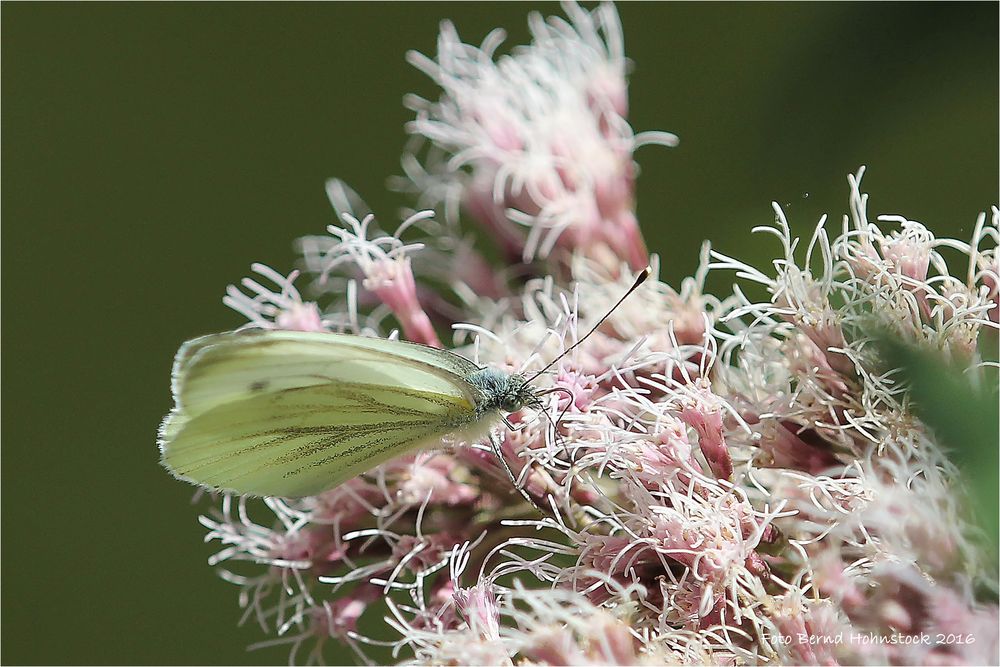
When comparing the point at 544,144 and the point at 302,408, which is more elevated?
the point at 544,144

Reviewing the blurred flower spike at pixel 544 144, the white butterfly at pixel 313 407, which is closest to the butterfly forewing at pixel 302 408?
the white butterfly at pixel 313 407

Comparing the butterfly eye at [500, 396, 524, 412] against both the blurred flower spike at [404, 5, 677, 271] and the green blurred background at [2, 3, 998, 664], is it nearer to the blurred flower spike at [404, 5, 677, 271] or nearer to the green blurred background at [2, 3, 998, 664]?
the blurred flower spike at [404, 5, 677, 271]

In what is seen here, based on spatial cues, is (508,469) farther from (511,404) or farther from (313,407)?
(313,407)

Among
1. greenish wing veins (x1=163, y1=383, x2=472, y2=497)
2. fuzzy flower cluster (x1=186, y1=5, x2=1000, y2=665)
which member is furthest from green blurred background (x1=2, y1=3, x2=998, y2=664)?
greenish wing veins (x1=163, y1=383, x2=472, y2=497)

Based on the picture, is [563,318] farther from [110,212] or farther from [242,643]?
[110,212]

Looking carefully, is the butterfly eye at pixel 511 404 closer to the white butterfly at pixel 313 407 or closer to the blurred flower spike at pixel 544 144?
the white butterfly at pixel 313 407

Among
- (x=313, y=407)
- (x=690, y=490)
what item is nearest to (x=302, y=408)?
(x=313, y=407)
